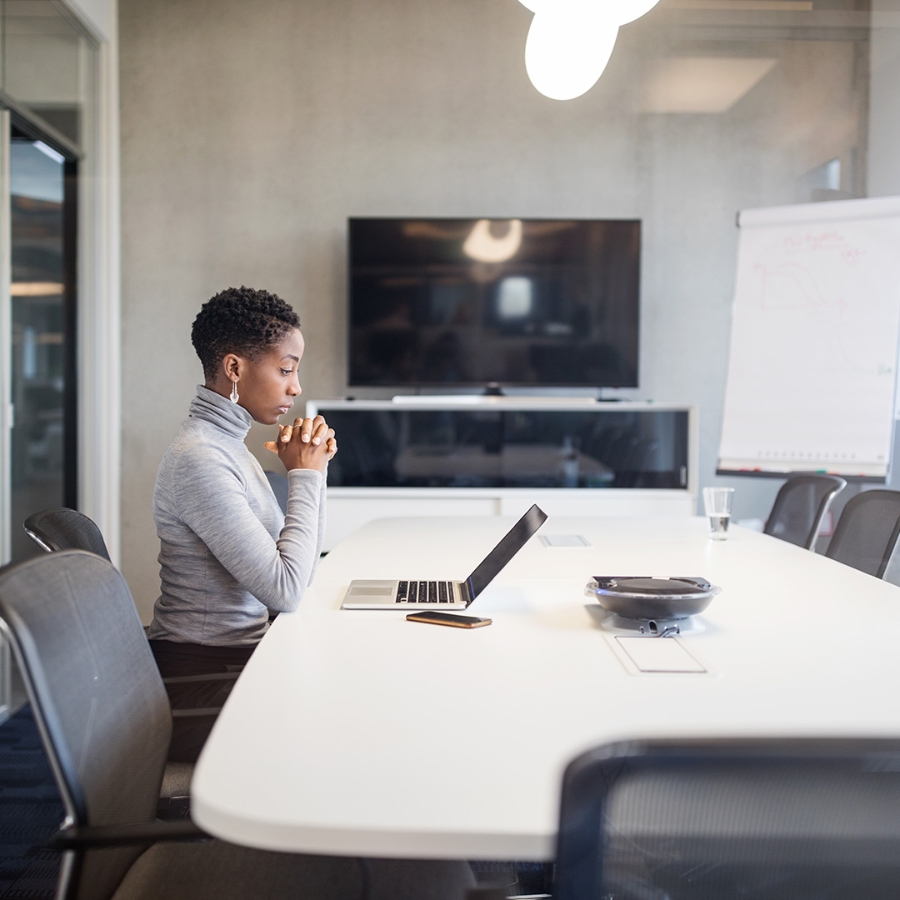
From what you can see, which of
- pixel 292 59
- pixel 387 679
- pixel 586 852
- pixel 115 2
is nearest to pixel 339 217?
pixel 292 59

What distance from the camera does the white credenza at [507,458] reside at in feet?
12.9

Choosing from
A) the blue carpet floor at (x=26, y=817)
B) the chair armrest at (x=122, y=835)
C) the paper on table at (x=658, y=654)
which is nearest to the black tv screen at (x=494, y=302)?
the blue carpet floor at (x=26, y=817)

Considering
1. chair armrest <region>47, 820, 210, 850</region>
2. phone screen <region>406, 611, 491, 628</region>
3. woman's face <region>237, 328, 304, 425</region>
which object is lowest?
chair armrest <region>47, 820, 210, 850</region>

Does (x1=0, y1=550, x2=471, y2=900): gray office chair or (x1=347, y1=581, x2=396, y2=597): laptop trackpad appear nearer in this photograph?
(x1=0, y1=550, x2=471, y2=900): gray office chair

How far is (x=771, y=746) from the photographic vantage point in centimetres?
50

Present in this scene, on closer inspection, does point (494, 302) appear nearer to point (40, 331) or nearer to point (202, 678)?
point (40, 331)

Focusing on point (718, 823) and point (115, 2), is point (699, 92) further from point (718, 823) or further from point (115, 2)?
point (718, 823)

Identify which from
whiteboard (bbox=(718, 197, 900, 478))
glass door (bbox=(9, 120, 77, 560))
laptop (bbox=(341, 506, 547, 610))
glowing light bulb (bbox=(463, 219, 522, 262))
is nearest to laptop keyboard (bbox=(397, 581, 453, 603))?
laptop (bbox=(341, 506, 547, 610))

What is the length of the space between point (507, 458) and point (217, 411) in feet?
7.96

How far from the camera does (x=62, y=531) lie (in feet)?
5.15

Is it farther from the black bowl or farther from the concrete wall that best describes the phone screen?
the concrete wall

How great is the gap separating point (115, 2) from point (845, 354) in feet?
13.0

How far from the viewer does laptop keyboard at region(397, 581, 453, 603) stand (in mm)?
1486

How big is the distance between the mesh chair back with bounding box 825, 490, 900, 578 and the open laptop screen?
3.32ft
